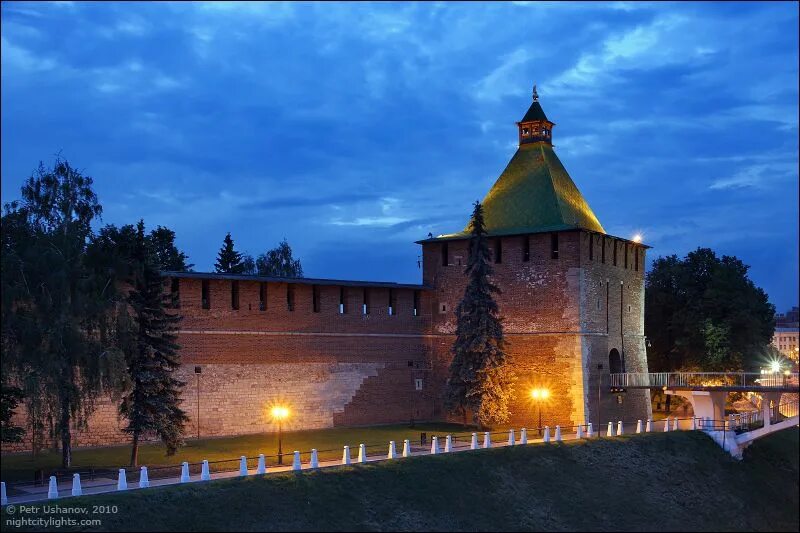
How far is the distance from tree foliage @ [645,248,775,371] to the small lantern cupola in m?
11.9

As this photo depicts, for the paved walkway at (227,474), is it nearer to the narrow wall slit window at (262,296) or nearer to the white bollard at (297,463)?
the white bollard at (297,463)

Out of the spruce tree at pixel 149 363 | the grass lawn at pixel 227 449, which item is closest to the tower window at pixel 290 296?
the grass lawn at pixel 227 449

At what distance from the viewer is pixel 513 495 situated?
26.2 m

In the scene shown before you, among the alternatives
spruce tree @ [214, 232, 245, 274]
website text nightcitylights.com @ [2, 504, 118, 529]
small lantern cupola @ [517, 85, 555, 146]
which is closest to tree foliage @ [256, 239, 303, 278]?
spruce tree @ [214, 232, 245, 274]

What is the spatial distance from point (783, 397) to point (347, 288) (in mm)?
25745

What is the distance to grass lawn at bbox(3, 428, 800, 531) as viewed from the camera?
21.0 m

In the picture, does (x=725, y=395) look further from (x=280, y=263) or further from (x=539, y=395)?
(x=280, y=263)

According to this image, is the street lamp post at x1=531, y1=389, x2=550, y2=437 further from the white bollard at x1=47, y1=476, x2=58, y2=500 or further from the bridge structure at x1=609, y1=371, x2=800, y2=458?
the white bollard at x1=47, y1=476, x2=58, y2=500

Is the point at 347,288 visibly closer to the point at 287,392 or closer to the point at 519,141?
the point at 287,392

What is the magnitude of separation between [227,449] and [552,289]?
583 inches

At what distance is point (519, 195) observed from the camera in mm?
39656

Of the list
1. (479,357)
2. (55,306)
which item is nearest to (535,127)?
(479,357)

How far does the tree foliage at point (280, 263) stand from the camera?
2350 inches

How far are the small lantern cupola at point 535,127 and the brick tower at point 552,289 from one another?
0.05 m
